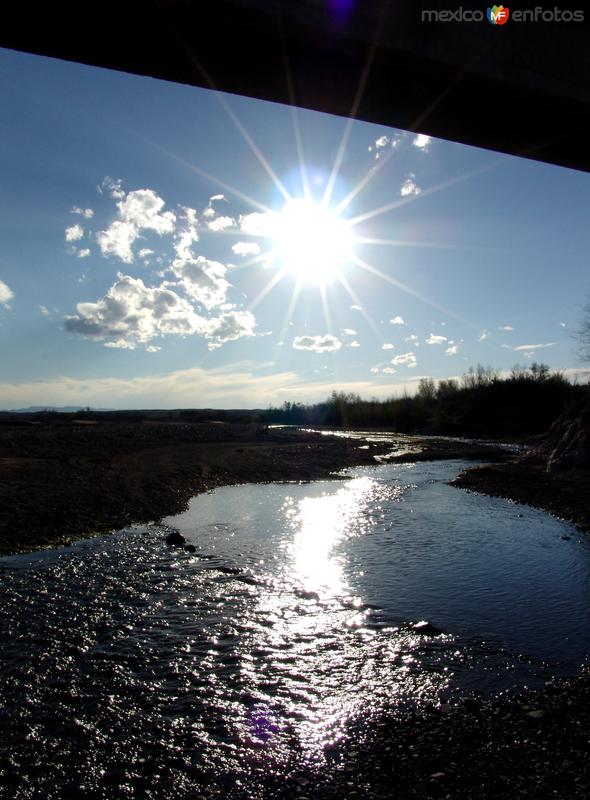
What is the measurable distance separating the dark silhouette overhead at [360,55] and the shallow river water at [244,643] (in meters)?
4.49

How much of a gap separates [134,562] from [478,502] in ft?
35.0

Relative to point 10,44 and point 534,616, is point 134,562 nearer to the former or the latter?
point 534,616

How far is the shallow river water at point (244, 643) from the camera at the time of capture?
3549mm

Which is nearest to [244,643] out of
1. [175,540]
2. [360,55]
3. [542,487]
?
[175,540]

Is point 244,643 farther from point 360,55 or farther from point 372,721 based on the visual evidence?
point 360,55

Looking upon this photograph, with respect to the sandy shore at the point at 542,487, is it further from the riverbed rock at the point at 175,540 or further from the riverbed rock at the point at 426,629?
the riverbed rock at the point at 175,540

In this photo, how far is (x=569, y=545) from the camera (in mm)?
9867

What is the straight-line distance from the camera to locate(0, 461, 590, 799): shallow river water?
3.55m

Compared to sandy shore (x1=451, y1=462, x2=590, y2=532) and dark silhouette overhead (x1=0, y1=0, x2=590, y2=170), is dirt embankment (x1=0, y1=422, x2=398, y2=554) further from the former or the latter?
dark silhouette overhead (x1=0, y1=0, x2=590, y2=170)

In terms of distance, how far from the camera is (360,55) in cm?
293

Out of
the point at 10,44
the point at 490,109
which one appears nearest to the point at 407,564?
the point at 490,109

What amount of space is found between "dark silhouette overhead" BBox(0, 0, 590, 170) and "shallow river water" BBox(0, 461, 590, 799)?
14.7 feet

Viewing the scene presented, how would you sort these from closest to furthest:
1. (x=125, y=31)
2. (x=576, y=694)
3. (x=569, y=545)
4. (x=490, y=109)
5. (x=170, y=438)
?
(x=125, y=31) < (x=490, y=109) < (x=576, y=694) < (x=569, y=545) < (x=170, y=438)

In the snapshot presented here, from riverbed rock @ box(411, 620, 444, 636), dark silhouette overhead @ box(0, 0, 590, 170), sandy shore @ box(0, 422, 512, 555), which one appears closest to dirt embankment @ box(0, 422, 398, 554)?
sandy shore @ box(0, 422, 512, 555)
